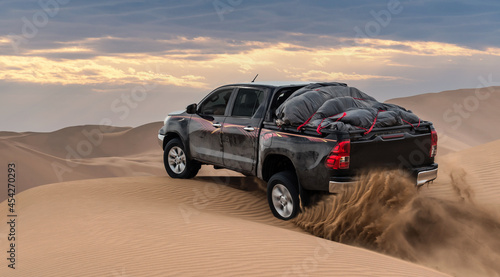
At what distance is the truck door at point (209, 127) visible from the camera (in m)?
10.1

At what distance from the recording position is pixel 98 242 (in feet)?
23.9

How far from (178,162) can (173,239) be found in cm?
480

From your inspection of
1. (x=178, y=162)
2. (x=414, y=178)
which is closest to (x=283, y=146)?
(x=414, y=178)

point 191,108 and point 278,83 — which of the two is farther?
point 191,108

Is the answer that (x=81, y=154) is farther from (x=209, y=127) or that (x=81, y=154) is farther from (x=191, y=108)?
(x=209, y=127)

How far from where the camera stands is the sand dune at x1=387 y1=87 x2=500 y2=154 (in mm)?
48875

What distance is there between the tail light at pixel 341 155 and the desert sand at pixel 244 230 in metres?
0.47

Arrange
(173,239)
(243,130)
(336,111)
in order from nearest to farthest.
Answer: (173,239) < (336,111) < (243,130)

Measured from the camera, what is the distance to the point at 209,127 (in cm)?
1036

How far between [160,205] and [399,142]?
14.7 ft

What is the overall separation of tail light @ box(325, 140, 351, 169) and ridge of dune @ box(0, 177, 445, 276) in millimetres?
1155

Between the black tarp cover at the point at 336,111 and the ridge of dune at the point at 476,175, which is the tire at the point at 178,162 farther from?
the ridge of dune at the point at 476,175

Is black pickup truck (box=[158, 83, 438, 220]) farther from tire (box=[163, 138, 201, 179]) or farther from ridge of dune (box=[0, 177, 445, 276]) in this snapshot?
ridge of dune (box=[0, 177, 445, 276])

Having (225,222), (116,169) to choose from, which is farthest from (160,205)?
(116,169)
